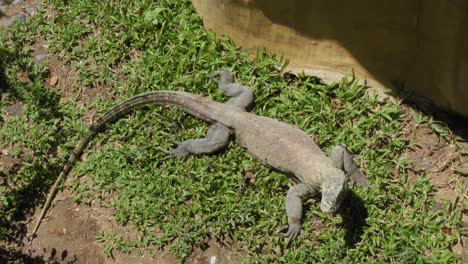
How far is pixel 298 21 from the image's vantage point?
6.11m

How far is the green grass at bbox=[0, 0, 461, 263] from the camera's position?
579 centimetres

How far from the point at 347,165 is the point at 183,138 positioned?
1772 mm

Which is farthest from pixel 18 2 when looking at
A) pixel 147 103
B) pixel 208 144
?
pixel 208 144

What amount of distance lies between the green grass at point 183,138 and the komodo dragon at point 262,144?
0.12 meters

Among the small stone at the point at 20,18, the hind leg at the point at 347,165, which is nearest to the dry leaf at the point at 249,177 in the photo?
the hind leg at the point at 347,165

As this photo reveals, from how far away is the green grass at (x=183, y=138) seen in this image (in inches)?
228

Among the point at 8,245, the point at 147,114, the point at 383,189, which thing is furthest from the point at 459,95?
the point at 8,245

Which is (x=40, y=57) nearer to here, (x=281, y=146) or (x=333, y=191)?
(x=281, y=146)

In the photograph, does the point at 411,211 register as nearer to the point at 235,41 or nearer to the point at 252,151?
the point at 252,151

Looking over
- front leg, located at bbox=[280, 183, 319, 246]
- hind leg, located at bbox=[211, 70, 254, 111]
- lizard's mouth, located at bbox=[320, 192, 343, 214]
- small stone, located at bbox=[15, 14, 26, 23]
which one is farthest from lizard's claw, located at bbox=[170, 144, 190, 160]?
small stone, located at bbox=[15, 14, 26, 23]

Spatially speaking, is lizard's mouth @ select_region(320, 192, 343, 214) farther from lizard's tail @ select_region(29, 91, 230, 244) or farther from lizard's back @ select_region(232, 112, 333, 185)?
lizard's tail @ select_region(29, 91, 230, 244)

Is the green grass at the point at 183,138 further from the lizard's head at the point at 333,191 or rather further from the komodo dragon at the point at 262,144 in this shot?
the lizard's head at the point at 333,191

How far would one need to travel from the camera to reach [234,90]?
260 inches

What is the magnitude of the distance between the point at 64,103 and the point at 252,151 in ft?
7.59
